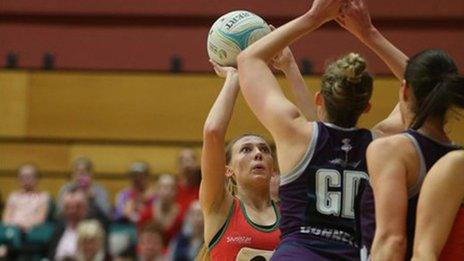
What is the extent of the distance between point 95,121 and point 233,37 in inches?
238

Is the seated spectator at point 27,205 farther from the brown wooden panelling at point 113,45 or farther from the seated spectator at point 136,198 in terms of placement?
the brown wooden panelling at point 113,45

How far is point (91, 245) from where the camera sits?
7332 millimetres

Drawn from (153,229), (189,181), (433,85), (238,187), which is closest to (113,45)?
(189,181)

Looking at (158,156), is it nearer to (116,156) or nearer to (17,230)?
(116,156)

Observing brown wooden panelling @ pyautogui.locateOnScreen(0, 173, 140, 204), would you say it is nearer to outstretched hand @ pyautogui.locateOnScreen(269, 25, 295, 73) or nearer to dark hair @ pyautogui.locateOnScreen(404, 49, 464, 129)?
outstretched hand @ pyautogui.locateOnScreen(269, 25, 295, 73)

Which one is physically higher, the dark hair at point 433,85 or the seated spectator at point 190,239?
the dark hair at point 433,85

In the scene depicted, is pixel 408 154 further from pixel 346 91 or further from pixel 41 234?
pixel 41 234

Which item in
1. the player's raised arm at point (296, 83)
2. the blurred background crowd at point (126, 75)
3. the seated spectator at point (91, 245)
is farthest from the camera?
the blurred background crowd at point (126, 75)

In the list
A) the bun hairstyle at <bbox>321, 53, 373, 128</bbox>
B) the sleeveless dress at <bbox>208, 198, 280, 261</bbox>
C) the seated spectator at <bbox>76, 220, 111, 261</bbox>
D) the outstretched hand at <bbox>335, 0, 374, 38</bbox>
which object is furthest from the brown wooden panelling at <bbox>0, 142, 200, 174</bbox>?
the bun hairstyle at <bbox>321, 53, 373, 128</bbox>

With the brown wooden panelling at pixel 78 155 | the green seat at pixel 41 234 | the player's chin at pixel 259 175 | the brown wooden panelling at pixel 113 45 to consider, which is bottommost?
the green seat at pixel 41 234

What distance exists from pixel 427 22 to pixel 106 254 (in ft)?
12.7

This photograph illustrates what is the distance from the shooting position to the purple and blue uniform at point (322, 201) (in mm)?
3117

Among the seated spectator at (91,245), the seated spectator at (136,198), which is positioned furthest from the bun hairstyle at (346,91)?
the seated spectator at (136,198)

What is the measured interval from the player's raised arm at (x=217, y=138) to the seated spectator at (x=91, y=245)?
11.8 feet
